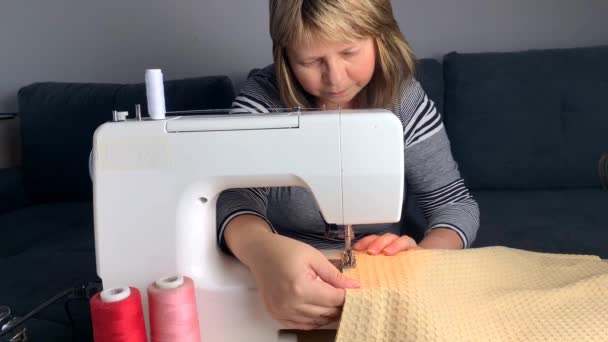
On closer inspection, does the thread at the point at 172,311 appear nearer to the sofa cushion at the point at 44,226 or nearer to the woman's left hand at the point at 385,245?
the woman's left hand at the point at 385,245

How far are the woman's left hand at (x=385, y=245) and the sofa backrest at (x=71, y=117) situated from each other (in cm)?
Answer: 118

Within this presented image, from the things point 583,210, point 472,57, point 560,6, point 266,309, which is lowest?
point 583,210

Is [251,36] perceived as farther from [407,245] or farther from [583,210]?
[407,245]

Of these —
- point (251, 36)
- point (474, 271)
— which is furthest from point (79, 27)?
point (474, 271)

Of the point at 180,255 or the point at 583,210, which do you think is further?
the point at 583,210

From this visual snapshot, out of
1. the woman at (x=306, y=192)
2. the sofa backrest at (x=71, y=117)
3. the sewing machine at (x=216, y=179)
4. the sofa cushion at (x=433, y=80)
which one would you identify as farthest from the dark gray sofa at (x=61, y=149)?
the sewing machine at (x=216, y=179)

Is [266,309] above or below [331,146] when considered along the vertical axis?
below

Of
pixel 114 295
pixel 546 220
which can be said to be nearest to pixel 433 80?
pixel 546 220

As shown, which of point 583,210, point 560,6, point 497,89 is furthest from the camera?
point 560,6

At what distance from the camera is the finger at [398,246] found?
79cm

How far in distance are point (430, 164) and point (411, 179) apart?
5cm

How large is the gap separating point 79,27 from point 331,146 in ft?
5.87

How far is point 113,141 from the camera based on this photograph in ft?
2.40

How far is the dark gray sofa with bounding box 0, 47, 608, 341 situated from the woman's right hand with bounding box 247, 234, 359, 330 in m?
0.95
